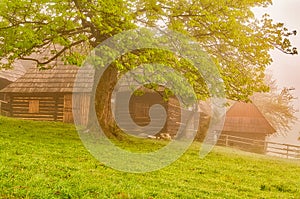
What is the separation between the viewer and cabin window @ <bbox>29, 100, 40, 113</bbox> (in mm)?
31469

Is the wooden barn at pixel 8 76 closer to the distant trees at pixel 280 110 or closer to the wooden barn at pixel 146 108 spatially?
the wooden barn at pixel 146 108

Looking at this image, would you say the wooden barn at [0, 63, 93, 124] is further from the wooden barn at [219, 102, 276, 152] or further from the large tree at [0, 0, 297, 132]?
the wooden barn at [219, 102, 276, 152]

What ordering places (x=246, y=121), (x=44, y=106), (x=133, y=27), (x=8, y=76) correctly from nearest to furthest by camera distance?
(x=133, y=27) → (x=44, y=106) → (x=8, y=76) → (x=246, y=121)

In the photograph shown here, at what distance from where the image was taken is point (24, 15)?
14.3m

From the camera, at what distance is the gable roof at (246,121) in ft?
129

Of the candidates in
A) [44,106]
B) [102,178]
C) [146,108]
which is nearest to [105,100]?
[102,178]

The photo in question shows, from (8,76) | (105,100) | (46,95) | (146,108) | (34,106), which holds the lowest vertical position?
(34,106)

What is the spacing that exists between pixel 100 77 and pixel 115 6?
5678mm

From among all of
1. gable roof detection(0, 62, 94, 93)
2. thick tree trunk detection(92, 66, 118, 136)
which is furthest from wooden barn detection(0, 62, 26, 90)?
thick tree trunk detection(92, 66, 118, 136)

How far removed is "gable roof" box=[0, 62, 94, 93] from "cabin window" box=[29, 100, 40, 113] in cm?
184

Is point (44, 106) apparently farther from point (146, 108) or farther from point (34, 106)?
point (146, 108)

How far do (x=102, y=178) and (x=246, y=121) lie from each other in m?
33.4

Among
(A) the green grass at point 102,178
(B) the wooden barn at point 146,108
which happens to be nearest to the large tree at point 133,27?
(A) the green grass at point 102,178

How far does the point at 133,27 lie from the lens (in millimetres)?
13922
